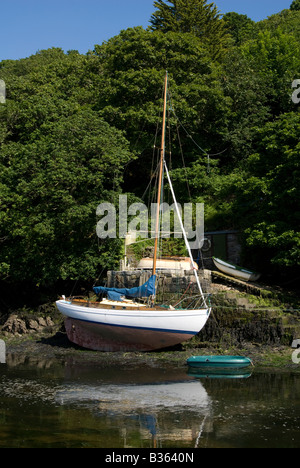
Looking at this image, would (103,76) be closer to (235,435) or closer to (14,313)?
(14,313)

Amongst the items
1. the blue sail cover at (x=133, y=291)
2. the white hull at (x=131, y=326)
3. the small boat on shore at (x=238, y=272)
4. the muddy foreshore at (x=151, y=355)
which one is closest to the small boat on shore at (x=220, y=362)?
the muddy foreshore at (x=151, y=355)

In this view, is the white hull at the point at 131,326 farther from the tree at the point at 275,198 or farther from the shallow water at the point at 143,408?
the tree at the point at 275,198

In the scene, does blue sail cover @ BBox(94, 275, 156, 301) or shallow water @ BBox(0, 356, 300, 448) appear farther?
blue sail cover @ BBox(94, 275, 156, 301)

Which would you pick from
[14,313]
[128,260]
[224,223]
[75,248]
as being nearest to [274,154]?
[224,223]

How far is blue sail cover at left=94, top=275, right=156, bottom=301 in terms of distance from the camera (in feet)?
84.3

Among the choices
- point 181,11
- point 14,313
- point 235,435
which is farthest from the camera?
point 181,11

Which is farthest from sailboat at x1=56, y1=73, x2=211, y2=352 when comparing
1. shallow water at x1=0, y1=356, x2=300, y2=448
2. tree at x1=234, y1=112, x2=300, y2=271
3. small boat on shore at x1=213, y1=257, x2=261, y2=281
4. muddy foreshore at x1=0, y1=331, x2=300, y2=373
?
tree at x1=234, y1=112, x2=300, y2=271

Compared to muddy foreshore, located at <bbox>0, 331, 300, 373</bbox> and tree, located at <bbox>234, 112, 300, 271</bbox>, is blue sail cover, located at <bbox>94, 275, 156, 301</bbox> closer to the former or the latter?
muddy foreshore, located at <bbox>0, 331, 300, 373</bbox>

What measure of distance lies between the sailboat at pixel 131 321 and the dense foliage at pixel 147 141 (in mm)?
4976

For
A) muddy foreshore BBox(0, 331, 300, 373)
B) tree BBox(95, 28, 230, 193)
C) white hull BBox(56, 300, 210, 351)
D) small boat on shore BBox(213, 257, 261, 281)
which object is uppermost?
tree BBox(95, 28, 230, 193)

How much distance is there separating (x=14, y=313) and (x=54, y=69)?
29718 millimetres

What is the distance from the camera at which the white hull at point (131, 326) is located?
934 inches

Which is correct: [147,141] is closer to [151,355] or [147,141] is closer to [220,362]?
[151,355]

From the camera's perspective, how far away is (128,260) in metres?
32.1
